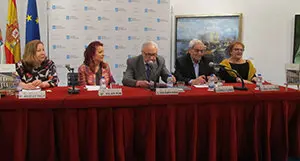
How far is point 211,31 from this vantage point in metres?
4.59

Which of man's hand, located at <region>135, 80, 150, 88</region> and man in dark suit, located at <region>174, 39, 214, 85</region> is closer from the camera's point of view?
man's hand, located at <region>135, 80, 150, 88</region>

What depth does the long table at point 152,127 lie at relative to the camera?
200 cm

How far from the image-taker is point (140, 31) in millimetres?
4355

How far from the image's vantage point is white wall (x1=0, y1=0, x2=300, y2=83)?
4.45 meters

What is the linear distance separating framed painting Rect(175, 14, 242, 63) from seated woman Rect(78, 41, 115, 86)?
1.86 meters

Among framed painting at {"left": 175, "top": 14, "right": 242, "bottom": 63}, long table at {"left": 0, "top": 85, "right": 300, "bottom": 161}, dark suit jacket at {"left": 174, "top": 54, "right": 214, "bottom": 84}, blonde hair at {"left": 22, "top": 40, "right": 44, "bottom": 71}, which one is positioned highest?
framed painting at {"left": 175, "top": 14, "right": 242, "bottom": 63}

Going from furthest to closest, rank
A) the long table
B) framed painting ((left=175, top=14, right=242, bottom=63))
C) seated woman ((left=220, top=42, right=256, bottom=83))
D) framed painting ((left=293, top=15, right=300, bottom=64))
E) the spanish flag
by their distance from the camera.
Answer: framed painting ((left=175, top=14, right=242, bottom=63)) → framed painting ((left=293, top=15, right=300, bottom=64)) → the spanish flag → seated woman ((left=220, top=42, right=256, bottom=83)) → the long table

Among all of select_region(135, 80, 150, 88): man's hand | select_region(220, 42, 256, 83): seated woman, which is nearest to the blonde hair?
select_region(135, 80, 150, 88): man's hand

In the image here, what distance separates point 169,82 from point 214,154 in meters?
0.75

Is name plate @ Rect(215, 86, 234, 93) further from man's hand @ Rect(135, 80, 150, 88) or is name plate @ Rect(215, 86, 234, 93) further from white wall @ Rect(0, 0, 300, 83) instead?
white wall @ Rect(0, 0, 300, 83)

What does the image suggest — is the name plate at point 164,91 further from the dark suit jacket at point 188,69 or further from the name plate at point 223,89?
the dark suit jacket at point 188,69

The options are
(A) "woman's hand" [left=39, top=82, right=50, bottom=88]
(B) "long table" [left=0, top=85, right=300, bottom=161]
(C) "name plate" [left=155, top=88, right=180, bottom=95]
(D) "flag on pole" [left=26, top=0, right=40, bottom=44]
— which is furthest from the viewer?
(D) "flag on pole" [left=26, top=0, right=40, bottom=44]

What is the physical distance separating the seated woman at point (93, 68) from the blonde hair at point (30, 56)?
477 millimetres

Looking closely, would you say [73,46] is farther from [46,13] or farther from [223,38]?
[223,38]
